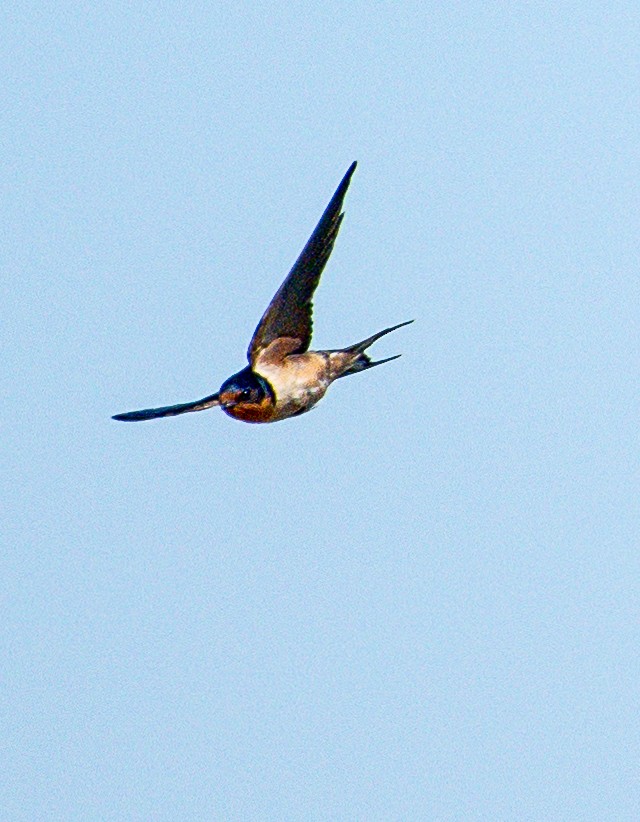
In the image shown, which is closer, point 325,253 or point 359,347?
point 325,253

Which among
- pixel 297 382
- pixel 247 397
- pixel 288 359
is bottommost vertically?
pixel 247 397

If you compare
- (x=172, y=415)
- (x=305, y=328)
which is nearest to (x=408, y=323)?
(x=305, y=328)

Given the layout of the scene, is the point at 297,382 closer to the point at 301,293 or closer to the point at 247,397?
the point at 247,397

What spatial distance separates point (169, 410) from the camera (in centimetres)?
1313

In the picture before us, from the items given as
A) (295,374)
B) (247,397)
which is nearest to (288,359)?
(295,374)

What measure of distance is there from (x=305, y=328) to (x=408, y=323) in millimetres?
617

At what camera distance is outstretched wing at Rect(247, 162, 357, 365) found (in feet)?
40.7

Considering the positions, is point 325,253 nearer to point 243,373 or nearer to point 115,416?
point 243,373

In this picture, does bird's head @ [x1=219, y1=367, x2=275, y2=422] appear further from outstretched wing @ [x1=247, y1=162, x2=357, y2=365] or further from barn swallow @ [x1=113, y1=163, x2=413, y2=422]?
outstretched wing @ [x1=247, y1=162, x2=357, y2=365]

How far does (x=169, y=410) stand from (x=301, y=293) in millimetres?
1145

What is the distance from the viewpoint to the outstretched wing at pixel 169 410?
1283cm

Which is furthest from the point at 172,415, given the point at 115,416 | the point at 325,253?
the point at 325,253

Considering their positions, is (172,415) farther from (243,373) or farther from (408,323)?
(408,323)

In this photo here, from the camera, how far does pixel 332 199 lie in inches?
488
